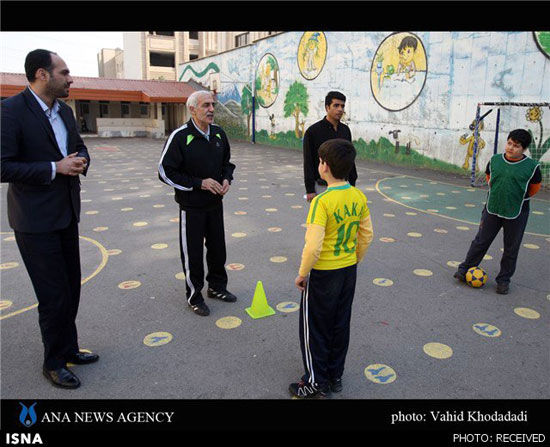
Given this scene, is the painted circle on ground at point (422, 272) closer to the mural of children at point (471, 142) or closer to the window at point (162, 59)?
the mural of children at point (471, 142)

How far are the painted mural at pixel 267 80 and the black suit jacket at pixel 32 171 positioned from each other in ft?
67.4

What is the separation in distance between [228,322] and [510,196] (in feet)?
10.6

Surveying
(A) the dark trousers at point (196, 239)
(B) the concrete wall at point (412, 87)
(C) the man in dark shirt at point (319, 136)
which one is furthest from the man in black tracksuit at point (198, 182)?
(B) the concrete wall at point (412, 87)

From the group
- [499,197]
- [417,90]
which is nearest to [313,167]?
[499,197]

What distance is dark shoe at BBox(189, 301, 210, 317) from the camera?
158 inches

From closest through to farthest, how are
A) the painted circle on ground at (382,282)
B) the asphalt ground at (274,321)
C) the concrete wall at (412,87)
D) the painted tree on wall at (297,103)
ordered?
the asphalt ground at (274,321) → the painted circle on ground at (382,282) → the concrete wall at (412,87) → the painted tree on wall at (297,103)

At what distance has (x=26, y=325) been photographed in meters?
3.79

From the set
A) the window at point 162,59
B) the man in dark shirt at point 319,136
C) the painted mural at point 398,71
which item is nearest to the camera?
the man in dark shirt at point 319,136

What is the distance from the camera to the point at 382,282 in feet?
15.8

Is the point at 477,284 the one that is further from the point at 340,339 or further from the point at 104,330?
the point at 104,330

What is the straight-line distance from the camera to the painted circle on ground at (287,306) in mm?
4129

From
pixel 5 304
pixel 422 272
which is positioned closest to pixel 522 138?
pixel 422 272

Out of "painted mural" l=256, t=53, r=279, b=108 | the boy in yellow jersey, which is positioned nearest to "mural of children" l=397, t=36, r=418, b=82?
A: "painted mural" l=256, t=53, r=279, b=108
